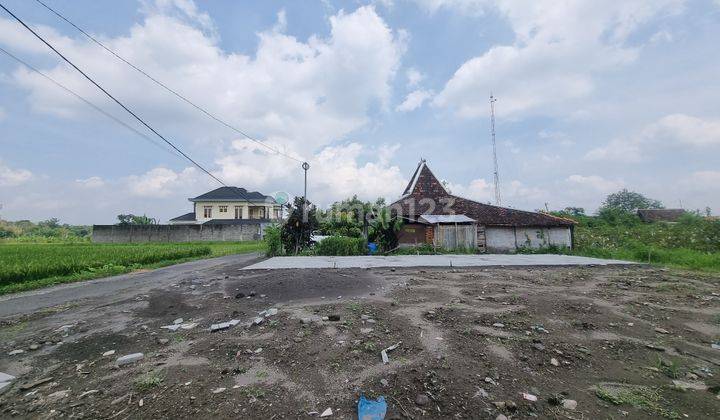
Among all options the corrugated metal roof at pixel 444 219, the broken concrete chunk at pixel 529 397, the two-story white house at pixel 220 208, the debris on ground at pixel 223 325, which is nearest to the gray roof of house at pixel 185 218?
the two-story white house at pixel 220 208

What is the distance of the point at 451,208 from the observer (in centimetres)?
1752

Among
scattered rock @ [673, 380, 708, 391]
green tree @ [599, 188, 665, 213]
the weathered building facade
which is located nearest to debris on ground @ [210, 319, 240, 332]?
scattered rock @ [673, 380, 708, 391]

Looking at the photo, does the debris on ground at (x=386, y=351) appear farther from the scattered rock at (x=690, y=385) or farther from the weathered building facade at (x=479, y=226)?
the weathered building facade at (x=479, y=226)

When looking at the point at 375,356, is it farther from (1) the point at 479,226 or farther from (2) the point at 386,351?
(1) the point at 479,226

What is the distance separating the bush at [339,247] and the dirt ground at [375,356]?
7788 mm

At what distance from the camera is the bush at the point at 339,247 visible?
44.9 ft

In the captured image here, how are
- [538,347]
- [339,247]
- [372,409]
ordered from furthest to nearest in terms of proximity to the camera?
[339,247] → [538,347] → [372,409]

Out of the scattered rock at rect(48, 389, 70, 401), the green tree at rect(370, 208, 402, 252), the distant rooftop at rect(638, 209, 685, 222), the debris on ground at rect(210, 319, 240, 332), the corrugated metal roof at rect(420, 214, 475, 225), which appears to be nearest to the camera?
the scattered rock at rect(48, 389, 70, 401)

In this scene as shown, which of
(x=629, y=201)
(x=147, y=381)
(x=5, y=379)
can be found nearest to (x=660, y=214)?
(x=629, y=201)

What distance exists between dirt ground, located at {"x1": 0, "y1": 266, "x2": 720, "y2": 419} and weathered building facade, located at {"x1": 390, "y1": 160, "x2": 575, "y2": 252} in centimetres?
953

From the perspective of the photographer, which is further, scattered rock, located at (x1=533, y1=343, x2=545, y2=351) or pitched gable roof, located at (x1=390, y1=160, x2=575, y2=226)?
pitched gable roof, located at (x1=390, y1=160, x2=575, y2=226)

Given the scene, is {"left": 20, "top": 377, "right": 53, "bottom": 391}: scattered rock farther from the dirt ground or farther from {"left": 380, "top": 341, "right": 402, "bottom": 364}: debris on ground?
{"left": 380, "top": 341, "right": 402, "bottom": 364}: debris on ground

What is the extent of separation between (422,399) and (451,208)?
1609 centimetres

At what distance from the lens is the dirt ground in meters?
2.33
